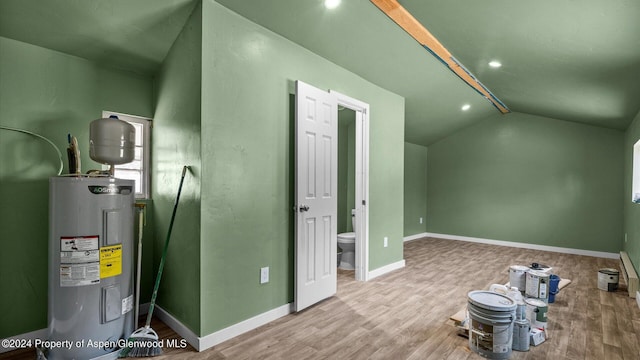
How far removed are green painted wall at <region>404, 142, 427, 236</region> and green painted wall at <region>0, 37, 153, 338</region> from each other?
18.8 feet

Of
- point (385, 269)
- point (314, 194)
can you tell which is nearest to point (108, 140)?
point (314, 194)

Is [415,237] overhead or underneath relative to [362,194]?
underneath

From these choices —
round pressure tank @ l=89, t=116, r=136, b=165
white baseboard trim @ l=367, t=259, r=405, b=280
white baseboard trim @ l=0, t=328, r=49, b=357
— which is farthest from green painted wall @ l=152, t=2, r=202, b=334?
white baseboard trim @ l=367, t=259, r=405, b=280

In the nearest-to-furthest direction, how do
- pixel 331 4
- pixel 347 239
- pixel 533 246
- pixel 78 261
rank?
pixel 78 261 < pixel 331 4 < pixel 347 239 < pixel 533 246

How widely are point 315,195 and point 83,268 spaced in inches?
74.3

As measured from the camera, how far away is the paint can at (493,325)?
2.19 meters

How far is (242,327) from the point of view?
103 inches

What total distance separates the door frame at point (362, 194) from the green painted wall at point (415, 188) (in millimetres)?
3082

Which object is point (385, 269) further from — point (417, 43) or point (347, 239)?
point (417, 43)

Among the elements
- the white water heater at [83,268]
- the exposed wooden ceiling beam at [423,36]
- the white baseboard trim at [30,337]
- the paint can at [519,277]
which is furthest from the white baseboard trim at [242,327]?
the exposed wooden ceiling beam at [423,36]

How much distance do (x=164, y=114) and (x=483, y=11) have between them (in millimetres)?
2849

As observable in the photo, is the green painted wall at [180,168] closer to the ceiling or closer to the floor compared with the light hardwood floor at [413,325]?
closer to the ceiling

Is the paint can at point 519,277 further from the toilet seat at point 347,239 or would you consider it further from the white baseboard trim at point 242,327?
the white baseboard trim at point 242,327

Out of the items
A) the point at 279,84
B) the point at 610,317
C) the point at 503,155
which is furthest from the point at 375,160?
the point at 503,155
